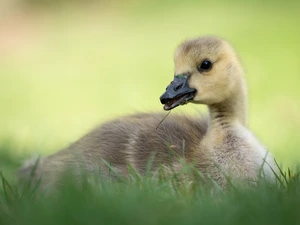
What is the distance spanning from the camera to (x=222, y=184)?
346cm

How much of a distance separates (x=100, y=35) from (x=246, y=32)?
291 cm

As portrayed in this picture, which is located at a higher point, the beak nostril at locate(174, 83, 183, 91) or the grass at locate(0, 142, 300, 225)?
the beak nostril at locate(174, 83, 183, 91)

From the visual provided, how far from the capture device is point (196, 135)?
12.6 feet

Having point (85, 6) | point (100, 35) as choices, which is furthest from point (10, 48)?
point (85, 6)

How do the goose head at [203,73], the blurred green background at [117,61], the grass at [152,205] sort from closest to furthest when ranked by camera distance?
the grass at [152,205] → the goose head at [203,73] → the blurred green background at [117,61]

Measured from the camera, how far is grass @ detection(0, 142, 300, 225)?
246 centimetres

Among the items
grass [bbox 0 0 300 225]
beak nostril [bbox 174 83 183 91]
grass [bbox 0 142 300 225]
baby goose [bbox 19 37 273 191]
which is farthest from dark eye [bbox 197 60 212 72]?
grass [bbox 0 142 300 225]

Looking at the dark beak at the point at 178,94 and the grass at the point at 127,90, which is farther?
the dark beak at the point at 178,94

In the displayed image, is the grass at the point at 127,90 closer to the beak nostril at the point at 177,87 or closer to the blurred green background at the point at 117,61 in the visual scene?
the blurred green background at the point at 117,61

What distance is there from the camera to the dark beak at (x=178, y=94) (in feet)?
11.8

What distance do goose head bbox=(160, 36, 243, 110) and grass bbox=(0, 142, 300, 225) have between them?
71 cm

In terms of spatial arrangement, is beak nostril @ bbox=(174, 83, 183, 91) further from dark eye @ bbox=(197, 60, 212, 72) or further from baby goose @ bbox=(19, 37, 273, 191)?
dark eye @ bbox=(197, 60, 212, 72)

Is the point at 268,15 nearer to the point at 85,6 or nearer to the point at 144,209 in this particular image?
the point at 85,6

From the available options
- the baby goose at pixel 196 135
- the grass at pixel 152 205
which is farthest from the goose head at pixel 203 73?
the grass at pixel 152 205
